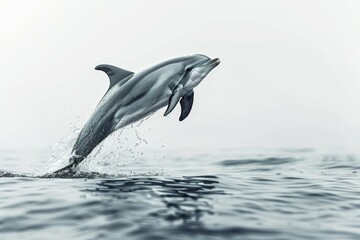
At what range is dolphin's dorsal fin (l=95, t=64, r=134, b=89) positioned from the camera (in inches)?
481

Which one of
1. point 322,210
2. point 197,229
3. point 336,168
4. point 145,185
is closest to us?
point 197,229

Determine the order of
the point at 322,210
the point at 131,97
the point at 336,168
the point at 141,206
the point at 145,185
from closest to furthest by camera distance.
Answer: the point at 141,206, the point at 322,210, the point at 145,185, the point at 131,97, the point at 336,168

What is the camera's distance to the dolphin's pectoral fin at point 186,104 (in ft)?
42.1

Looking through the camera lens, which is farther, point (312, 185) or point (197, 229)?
point (312, 185)

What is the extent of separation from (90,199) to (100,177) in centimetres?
327

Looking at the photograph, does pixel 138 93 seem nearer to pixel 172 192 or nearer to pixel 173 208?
pixel 172 192

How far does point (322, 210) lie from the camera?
29.5 feet

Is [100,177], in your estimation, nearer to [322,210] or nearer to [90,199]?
[90,199]

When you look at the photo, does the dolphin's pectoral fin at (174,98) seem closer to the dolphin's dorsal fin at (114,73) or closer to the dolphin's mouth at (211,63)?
the dolphin's mouth at (211,63)

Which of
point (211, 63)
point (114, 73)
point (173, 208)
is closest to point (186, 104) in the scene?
point (211, 63)

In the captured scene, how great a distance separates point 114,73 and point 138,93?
2.82 feet

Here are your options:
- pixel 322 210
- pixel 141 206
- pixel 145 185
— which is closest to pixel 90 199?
pixel 141 206

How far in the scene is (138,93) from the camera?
470 inches

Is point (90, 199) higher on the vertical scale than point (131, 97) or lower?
lower
